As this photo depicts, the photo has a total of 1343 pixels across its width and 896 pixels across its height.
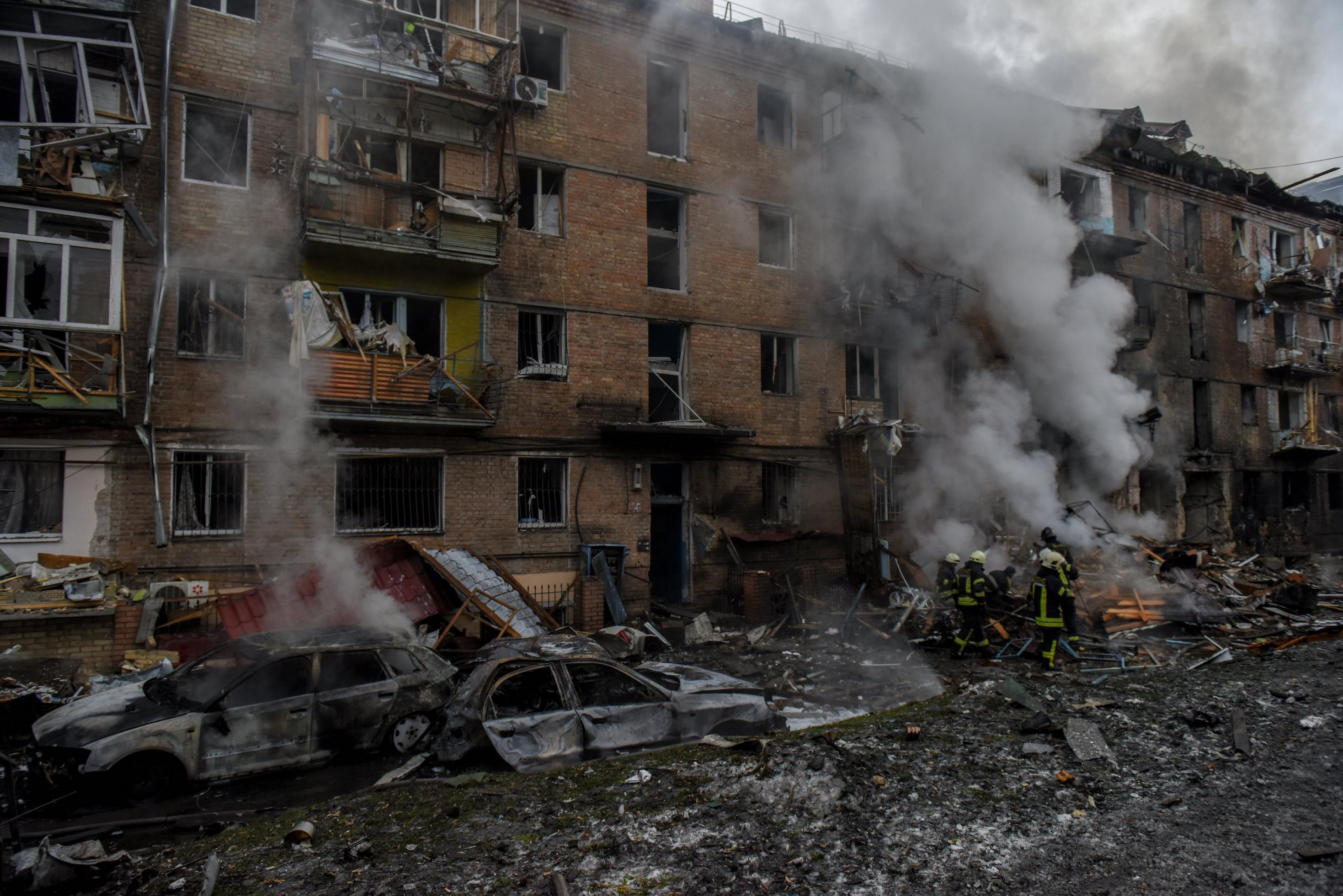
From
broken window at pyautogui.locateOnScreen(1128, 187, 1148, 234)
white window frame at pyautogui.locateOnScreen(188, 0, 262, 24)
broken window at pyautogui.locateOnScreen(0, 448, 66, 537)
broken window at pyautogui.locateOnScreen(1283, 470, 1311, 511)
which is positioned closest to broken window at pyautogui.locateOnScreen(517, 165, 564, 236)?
white window frame at pyautogui.locateOnScreen(188, 0, 262, 24)

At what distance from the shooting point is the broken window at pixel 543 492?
13531mm

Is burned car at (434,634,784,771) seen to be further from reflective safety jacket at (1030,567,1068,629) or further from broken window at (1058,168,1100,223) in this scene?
broken window at (1058,168,1100,223)

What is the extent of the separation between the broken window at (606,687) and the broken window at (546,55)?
11.5 metres

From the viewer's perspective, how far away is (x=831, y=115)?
16.6m

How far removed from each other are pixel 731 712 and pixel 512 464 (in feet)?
24.1

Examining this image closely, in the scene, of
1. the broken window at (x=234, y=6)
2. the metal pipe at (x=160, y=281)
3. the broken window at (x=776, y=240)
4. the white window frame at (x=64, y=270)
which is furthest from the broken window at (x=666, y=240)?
the white window frame at (x=64, y=270)

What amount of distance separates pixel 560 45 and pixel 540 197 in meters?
3.07

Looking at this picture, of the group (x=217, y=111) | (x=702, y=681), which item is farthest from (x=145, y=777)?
(x=217, y=111)

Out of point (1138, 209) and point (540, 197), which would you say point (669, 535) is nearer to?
point (540, 197)

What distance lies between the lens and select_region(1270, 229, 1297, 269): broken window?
24.7 meters

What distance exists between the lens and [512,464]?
43.6ft

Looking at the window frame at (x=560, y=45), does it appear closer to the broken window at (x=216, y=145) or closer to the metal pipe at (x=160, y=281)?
the broken window at (x=216, y=145)

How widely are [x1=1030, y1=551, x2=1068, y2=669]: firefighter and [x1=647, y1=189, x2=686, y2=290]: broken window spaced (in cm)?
857

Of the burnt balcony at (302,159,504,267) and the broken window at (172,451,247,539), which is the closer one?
the broken window at (172,451,247,539)
